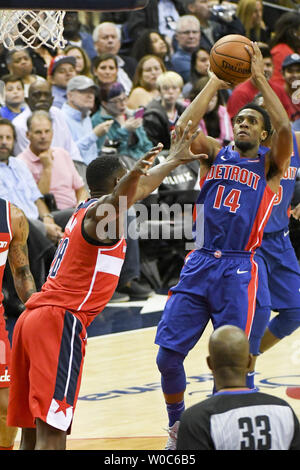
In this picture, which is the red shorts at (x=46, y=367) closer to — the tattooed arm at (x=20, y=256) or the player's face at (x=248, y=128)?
the tattooed arm at (x=20, y=256)

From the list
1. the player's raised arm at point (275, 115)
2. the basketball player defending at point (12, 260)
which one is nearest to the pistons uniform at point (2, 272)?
the basketball player defending at point (12, 260)

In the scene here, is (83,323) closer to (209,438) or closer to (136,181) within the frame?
(136,181)

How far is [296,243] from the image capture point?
38.0 feet

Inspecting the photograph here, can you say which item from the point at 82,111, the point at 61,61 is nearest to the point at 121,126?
the point at 82,111

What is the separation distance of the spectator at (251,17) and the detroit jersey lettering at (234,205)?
10126mm

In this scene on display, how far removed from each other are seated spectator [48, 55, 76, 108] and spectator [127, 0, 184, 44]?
2.88m

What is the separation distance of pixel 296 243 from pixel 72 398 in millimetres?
7194

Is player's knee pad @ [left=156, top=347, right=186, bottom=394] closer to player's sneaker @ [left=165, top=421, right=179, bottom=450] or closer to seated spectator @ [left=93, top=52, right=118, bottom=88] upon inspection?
player's sneaker @ [left=165, top=421, right=179, bottom=450]

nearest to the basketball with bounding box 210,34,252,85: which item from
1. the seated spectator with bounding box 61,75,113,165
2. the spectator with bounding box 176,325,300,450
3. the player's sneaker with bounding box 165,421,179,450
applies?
the player's sneaker with bounding box 165,421,179,450

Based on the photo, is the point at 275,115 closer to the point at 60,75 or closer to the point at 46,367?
the point at 46,367

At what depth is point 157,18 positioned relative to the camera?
572 inches

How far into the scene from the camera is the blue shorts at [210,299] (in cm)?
559

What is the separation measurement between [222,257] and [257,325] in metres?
0.71

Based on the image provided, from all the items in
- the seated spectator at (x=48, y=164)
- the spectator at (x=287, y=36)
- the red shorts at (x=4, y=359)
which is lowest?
the red shorts at (x=4, y=359)
